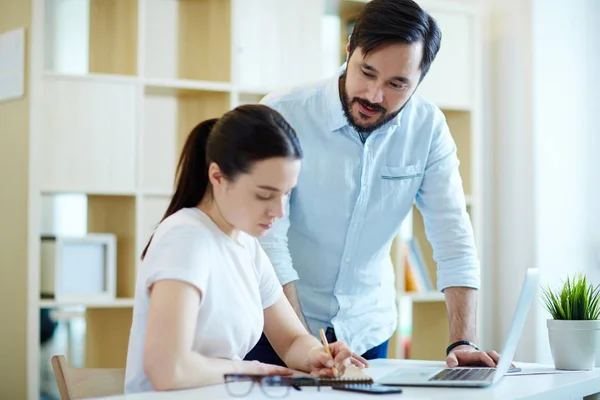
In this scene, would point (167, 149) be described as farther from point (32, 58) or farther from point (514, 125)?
point (514, 125)

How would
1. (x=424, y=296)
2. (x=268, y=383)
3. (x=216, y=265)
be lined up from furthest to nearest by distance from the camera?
(x=424, y=296) → (x=216, y=265) → (x=268, y=383)

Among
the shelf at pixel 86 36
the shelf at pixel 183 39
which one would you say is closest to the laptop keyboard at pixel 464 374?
the shelf at pixel 183 39

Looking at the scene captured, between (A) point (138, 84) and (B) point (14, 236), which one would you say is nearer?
(B) point (14, 236)

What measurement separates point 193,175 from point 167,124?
2006mm

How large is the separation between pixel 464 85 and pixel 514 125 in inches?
12.3

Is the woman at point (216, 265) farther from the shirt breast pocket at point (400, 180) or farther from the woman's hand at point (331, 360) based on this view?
the shirt breast pocket at point (400, 180)

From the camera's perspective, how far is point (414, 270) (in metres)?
3.96

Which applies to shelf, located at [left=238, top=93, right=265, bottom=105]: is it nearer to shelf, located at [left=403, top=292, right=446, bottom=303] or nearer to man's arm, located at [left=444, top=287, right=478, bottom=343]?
shelf, located at [left=403, top=292, right=446, bottom=303]

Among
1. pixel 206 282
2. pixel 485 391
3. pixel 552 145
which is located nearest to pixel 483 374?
pixel 485 391

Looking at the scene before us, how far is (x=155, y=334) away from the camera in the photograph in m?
1.52

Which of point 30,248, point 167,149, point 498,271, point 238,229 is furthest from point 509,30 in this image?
point 238,229

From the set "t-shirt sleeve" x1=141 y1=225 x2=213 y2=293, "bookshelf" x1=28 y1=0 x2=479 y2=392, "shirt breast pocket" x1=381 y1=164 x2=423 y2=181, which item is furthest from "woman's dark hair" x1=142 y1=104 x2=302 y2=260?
"bookshelf" x1=28 y1=0 x2=479 y2=392

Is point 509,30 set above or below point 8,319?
above

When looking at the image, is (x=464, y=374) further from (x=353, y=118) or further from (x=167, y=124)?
(x=167, y=124)
